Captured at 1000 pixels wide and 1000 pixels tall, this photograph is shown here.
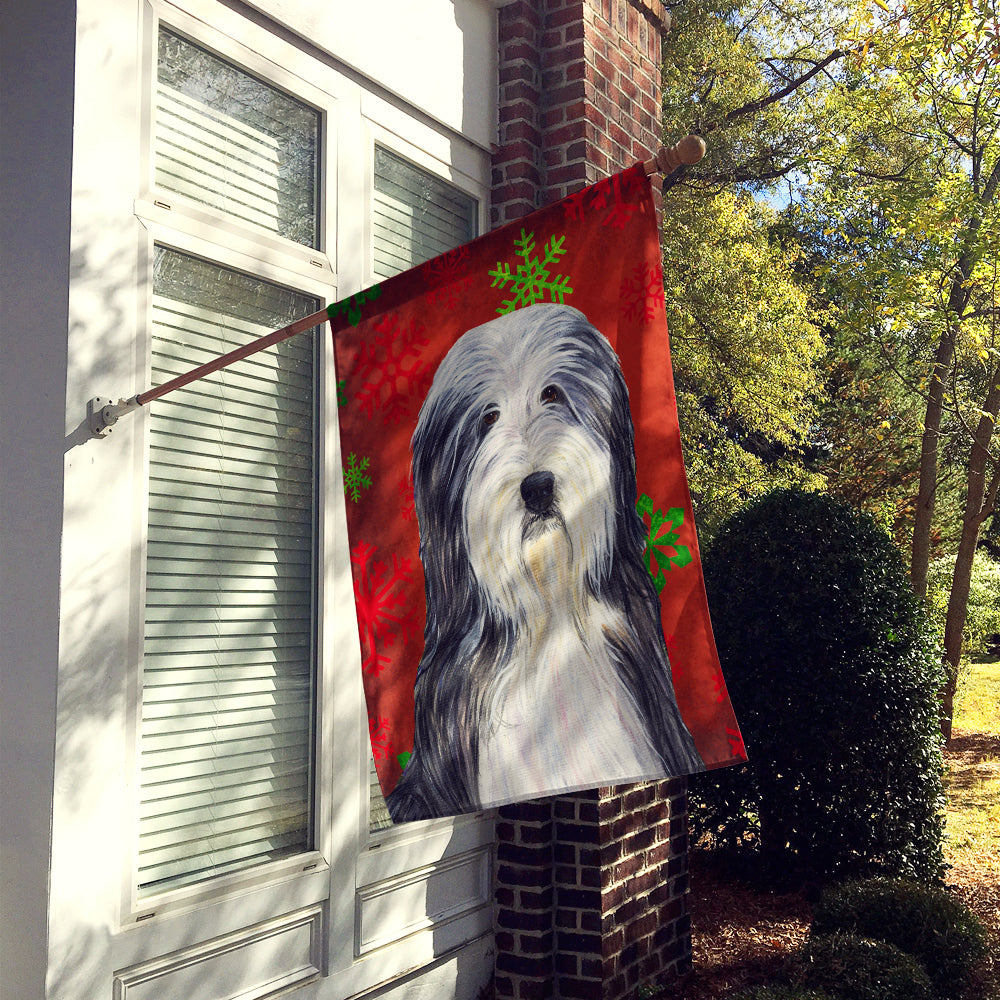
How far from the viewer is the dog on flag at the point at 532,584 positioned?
7.56 ft

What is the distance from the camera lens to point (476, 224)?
15.2ft

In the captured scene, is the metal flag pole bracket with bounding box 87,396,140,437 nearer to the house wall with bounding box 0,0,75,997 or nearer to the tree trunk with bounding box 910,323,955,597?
the house wall with bounding box 0,0,75,997

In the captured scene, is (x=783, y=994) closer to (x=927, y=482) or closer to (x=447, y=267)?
(x=447, y=267)

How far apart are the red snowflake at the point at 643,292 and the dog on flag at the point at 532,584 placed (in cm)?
10

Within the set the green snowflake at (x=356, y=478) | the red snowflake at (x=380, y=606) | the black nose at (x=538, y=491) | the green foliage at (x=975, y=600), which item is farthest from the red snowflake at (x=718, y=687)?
the green foliage at (x=975, y=600)

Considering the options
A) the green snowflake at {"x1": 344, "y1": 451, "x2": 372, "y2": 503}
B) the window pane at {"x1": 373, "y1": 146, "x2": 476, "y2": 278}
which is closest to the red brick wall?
the window pane at {"x1": 373, "y1": 146, "x2": 476, "y2": 278}

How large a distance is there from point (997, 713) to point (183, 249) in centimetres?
1449

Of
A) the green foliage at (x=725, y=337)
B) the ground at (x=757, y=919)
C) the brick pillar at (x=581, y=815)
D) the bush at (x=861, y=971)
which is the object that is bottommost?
the ground at (x=757, y=919)

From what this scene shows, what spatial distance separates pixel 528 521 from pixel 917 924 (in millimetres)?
3314

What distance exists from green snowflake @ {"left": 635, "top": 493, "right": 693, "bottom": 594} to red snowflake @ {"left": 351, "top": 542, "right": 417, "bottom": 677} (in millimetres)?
628

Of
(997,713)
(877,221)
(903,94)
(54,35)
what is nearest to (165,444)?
(54,35)

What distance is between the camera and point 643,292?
7.71 feet

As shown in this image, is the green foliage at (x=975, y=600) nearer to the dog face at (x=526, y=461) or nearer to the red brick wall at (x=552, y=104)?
the red brick wall at (x=552, y=104)

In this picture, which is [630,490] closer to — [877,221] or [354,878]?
[354,878]
